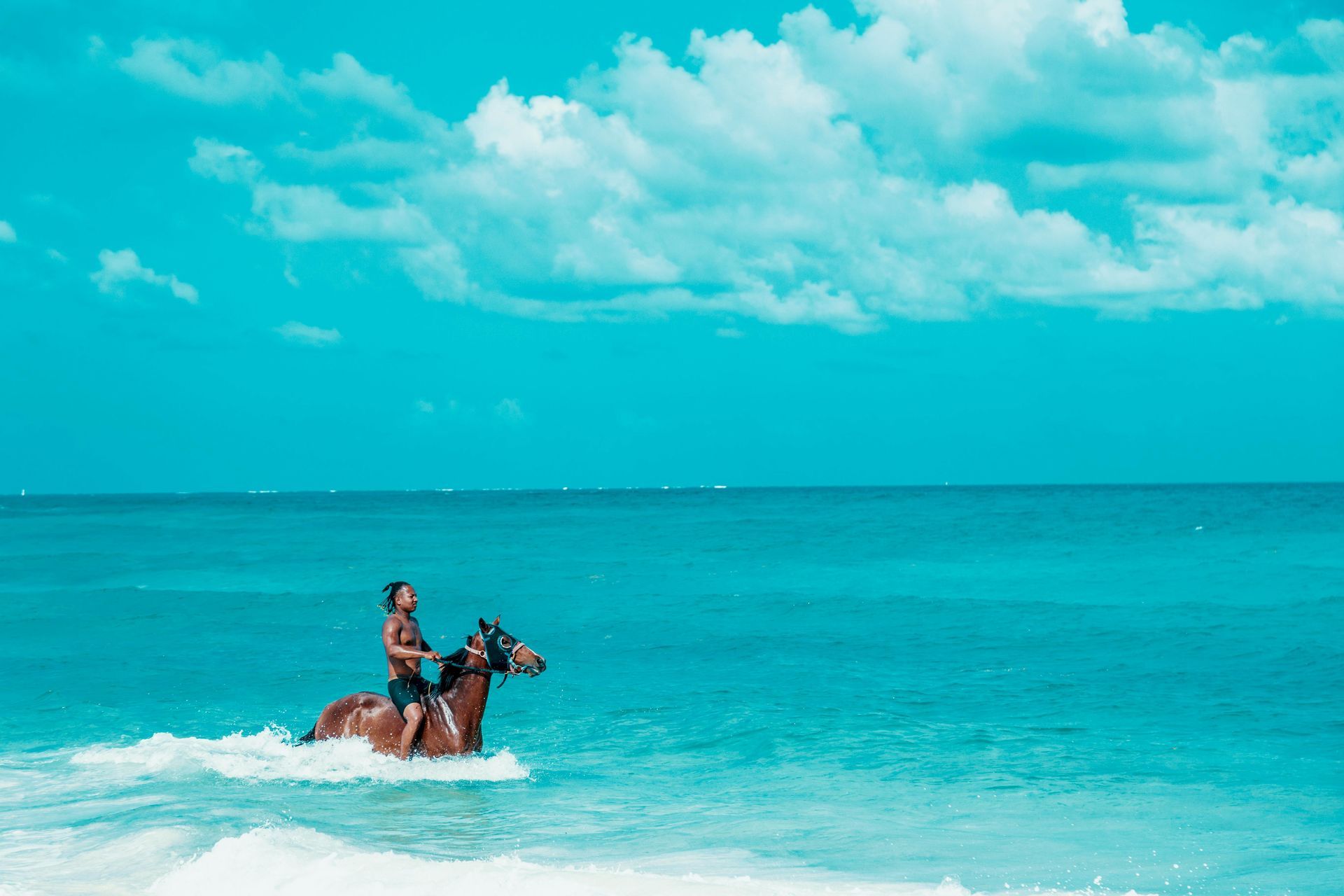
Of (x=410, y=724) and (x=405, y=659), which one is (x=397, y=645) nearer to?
(x=405, y=659)

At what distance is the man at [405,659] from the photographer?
11.8 metres

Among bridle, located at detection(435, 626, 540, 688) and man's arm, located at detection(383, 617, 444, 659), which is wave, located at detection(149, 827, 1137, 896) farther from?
man's arm, located at detection(383, 617, 444, 659)

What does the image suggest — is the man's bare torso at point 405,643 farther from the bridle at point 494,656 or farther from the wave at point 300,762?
the wave at point 300,762

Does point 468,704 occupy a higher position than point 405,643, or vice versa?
point 405,643

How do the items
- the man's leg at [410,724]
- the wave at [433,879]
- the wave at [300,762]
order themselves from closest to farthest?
the wave at [433,879] < the wave at [300,762] < the man's leg at [410,724]

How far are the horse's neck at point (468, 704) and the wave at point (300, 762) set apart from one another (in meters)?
0.25

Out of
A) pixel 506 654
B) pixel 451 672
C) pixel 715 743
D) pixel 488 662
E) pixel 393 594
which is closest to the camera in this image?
pixel 506 654

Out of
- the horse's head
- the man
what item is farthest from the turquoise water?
the horse's head

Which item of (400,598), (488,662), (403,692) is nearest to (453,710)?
(403,692)

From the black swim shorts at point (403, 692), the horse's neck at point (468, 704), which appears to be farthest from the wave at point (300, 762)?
the black swim shorts at point (403, 692)

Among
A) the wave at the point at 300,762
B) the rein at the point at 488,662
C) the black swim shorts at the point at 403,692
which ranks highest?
the rein at the point at 488,662

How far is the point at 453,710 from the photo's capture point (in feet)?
39.2

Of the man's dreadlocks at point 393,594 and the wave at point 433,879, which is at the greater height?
the man's dreadlocks at point 393,594

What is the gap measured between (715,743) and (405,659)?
11.9 feet
